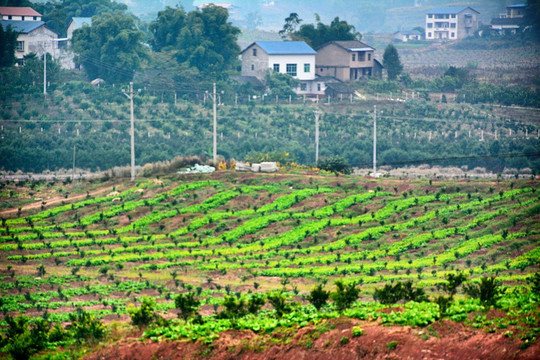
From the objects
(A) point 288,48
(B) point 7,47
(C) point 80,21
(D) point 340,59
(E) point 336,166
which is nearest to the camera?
(E) point 336,166

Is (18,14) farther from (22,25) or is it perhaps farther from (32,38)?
(32,38)

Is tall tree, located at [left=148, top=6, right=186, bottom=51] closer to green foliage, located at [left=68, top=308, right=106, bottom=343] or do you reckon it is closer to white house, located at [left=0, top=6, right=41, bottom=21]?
white house, located at [left=0, top=6, right=41, bottom=21]

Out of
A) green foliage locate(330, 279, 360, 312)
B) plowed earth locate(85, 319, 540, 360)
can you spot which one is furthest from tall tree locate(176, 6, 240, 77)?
plowed earth locate(85, 319, 540, 360)

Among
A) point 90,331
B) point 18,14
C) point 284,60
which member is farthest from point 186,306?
point 18,14

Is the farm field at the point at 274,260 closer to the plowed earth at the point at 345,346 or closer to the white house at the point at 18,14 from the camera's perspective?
the plowed earth at the point at 345,346

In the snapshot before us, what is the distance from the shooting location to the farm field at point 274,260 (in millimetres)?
21147

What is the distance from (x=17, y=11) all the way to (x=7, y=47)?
14356 mm

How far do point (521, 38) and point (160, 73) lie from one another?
60.3m

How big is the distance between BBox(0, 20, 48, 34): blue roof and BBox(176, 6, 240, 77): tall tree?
1605 cm

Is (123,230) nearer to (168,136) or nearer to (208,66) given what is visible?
(168,136)

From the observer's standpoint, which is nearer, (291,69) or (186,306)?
(186,306)

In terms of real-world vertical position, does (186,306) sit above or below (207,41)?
below

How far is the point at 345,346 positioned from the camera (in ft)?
66.8

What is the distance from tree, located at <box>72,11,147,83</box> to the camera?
89625 mm
